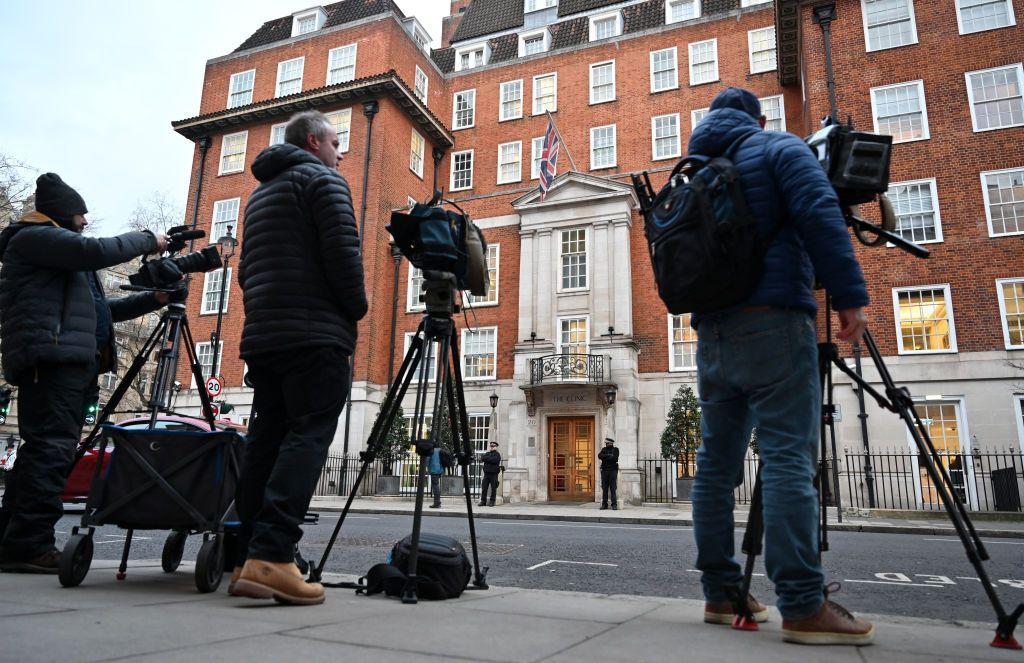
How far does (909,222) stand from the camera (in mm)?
19141

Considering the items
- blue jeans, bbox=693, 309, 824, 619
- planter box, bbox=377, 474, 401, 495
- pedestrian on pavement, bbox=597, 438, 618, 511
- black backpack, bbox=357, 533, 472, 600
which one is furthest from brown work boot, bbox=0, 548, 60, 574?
planter box, bbox=377, 474, 401, 495

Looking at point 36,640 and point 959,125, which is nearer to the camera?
point 36,640

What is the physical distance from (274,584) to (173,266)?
7.23ft

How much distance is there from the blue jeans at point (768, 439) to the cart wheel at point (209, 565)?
233cm

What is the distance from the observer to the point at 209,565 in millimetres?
3164

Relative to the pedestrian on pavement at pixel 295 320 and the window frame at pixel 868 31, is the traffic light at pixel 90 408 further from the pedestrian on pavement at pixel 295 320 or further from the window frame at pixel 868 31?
the window frame at pixel 868 31

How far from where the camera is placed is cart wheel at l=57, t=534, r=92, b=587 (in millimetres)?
Answer: 3012

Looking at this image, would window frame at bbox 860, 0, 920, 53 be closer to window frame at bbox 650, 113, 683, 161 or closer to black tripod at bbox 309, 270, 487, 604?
window frame at bbox 650, 113, 683, 161

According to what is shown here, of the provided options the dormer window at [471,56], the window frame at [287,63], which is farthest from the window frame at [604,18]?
the window frame at [287,63]

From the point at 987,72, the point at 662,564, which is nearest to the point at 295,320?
the point at 662,564

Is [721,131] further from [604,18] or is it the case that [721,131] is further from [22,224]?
[604,18]

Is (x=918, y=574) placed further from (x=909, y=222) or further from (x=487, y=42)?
(x=487, y=42)

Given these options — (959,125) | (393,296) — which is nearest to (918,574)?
(959,125)

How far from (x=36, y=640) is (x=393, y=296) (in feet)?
83.1
